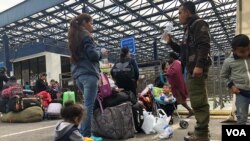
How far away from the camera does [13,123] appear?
9.13 meters

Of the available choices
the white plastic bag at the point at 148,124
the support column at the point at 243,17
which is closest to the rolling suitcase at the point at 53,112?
the white plastic bag at the point at 148,124

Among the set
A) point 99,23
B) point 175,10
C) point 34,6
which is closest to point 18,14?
point 34,6

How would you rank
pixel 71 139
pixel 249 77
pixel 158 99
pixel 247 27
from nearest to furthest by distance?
pixel 71 139 < pixel 249 77 < pixel 247 27 < pixel 158 99

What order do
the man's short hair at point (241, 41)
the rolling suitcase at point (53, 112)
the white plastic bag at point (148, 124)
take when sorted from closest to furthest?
the man's short hair at point (241, 41)
the white plastic bag at point (148, 124)
the rolling suitcase at point (53, 112)

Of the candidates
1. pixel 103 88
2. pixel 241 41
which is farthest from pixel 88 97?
pixel 241 41

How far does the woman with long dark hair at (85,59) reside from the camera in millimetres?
4812

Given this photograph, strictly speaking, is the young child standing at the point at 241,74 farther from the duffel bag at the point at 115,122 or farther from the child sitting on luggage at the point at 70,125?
the child sitting on luggage at the point at 70,125

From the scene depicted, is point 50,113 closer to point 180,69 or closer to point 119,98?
point 180,69

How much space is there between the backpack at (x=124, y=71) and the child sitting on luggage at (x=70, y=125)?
2680 millimetres

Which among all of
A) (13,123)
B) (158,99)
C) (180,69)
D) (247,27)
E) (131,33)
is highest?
(131,33)

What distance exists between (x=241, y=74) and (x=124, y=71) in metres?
2.51

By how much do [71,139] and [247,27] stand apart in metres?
4.44

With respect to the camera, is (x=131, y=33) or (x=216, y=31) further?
(x=216, y=31)

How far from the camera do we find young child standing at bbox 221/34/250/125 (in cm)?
437
